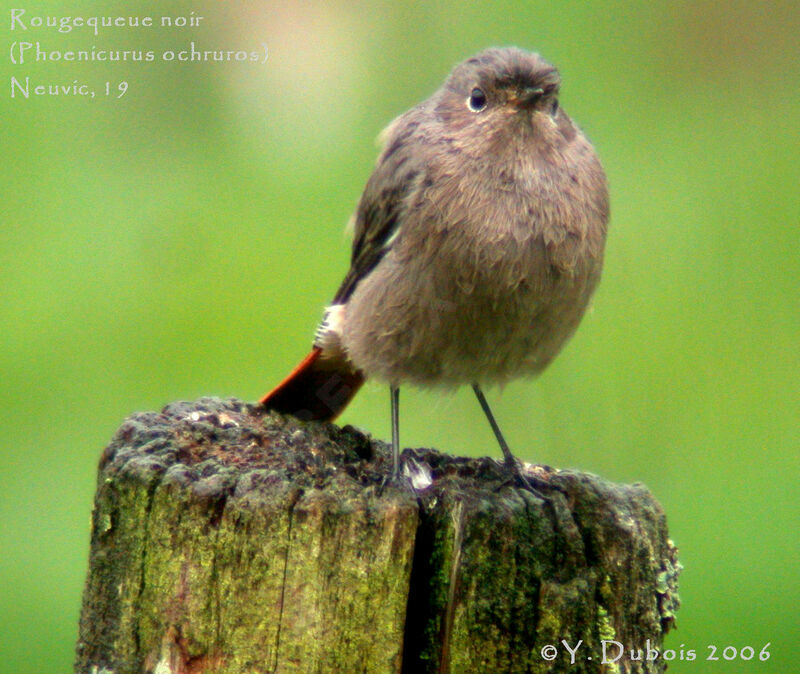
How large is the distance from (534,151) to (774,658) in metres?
2.81

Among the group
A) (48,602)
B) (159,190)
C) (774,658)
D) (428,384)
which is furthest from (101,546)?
(159,190)

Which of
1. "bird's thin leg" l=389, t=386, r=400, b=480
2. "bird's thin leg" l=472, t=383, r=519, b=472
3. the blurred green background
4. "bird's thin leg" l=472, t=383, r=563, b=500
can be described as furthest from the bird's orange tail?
the blurred green background

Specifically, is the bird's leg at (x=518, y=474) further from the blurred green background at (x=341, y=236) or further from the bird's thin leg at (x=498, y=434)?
the blurred green background at (x=341, y=236)

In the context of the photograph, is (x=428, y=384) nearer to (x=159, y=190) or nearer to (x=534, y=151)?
(x=534, y=151)

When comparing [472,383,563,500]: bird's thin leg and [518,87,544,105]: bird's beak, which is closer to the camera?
[472,383,563,500]: bird's thin leg

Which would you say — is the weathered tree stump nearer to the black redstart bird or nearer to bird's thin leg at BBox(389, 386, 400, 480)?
bird's thin leg at BBox(389, 386, 400, 480)

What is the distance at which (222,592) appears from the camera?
3.09 m

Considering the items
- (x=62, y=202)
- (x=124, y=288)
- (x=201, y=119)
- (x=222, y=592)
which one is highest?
(x=201, y=119)

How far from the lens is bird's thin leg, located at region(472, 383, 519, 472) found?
4111 millimetres

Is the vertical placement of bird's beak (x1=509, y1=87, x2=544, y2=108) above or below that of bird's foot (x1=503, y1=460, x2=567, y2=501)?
above

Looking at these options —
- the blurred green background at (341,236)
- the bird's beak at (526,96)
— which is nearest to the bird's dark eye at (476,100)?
the bird's beak at (526,96)

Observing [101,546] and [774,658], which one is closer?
[101,546]

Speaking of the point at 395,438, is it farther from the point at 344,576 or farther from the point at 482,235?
the point at 344,576

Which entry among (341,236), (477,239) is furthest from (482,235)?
(341,236)
